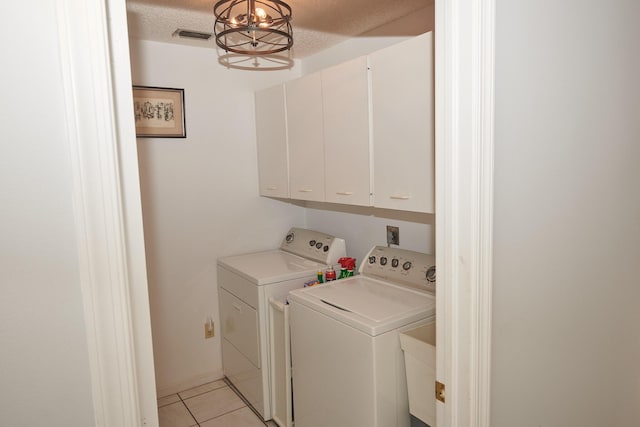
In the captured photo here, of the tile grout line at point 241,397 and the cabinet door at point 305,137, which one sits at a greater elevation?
the cabinet door at point 305,137

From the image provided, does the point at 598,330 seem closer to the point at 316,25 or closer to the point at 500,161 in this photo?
the point at 500,161

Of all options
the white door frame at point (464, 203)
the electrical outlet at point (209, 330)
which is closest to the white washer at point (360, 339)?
the white door frame at point (464, 203)

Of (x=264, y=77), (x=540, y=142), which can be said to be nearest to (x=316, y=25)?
(x=264, y=77)

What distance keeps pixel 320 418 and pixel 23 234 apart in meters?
1.78

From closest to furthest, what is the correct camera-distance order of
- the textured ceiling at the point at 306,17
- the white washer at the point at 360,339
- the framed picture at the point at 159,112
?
the white washer at the point at 360,339 → the textured ceiling at the point at 306,17 → the framed picture at the point at 159,112

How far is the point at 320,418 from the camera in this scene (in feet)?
6.82

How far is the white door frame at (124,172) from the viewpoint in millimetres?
661

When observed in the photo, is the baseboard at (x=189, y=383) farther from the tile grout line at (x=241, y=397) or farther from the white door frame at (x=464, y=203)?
the white door frame at (x=464, y=203)

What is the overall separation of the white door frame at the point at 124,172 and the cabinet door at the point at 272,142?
1794 millimetres

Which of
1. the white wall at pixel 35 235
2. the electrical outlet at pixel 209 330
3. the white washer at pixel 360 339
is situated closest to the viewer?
the white wall at pixel 35 235

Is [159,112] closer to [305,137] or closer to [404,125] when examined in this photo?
[305,137]

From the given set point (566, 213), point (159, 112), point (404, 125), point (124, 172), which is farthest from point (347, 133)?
point (124, 172)

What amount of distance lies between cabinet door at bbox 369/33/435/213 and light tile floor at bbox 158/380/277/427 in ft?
5.28

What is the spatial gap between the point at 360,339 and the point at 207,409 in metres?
1.51
